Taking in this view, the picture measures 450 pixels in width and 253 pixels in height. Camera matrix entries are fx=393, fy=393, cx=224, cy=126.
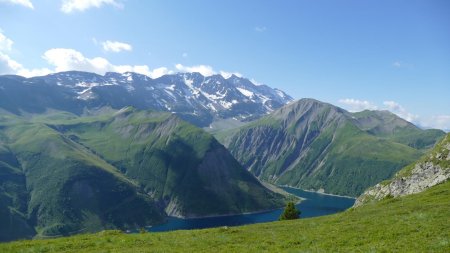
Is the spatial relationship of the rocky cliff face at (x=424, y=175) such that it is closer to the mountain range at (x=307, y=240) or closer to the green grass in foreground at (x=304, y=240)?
the mountain range at (x=307, y=240)

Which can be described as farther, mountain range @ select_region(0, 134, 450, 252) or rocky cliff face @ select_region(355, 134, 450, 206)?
rocky cliff face @ select_region(355, 134, 450, 206)

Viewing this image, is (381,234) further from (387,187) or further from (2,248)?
(387,187)

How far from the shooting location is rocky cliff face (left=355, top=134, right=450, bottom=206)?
252ft

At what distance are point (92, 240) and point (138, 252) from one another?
8.08 meters

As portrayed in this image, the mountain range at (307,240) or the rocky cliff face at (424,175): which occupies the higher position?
the rocky cliff face at (424,175)

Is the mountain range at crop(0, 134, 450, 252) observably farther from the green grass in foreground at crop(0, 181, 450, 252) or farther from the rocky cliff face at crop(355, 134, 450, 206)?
the rocky cliff face at crop(355, 134, 450, 206)

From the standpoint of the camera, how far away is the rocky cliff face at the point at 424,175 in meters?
76.7

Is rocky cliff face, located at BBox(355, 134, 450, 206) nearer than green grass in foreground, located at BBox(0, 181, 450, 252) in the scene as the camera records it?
No

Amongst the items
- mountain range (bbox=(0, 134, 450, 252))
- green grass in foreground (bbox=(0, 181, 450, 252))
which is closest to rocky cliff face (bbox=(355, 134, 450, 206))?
mountain range (bbox=(0, 134, 450, 252))

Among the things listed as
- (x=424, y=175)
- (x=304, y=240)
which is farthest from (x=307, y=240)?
(x=424, y=175)

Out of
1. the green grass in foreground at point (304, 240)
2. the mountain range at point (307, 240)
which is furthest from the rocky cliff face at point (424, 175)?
the green grass in foreground at point (304, 240)

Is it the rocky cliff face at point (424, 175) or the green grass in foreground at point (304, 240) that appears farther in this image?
the rocky cliff face at point (424, 175)

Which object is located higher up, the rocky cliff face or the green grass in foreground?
the rocky cliff face

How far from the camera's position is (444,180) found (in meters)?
70.2
